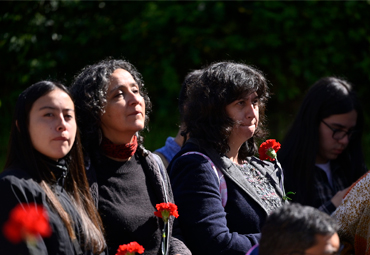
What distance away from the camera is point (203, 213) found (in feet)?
7.59

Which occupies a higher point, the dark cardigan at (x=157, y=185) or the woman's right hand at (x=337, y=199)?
the dark cardigan at (x=157, y=185)

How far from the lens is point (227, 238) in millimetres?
2283

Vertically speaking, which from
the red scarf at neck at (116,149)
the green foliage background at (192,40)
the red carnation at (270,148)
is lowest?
the red carnation at (270,148)

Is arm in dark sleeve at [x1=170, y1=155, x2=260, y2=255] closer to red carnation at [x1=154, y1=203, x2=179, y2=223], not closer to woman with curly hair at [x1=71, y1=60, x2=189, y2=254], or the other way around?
woman with curly hair at [x1=71, y1=60, x2=189, y2=254]

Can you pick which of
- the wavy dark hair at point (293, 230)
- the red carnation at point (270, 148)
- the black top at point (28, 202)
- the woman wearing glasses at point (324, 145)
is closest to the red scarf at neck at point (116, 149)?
the black top at point (28, 202)

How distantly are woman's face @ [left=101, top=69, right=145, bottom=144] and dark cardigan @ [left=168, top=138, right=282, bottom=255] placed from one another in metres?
0.33

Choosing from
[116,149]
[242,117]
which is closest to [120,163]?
[116,149]

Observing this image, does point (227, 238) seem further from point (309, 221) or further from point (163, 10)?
point (163, 10)

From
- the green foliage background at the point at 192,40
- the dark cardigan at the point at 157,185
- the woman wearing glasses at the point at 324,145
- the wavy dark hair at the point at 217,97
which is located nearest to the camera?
the dark cardigan at the point at 157,185

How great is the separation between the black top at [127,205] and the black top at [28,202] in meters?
0.26

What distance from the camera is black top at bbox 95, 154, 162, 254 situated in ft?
7.14

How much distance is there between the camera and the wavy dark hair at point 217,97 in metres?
2.55

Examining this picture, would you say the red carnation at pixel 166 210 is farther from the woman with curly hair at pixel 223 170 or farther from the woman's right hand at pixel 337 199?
the woman's right hand at pixel 337 199

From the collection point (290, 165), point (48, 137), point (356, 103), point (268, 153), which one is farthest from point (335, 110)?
point (48, 137)
